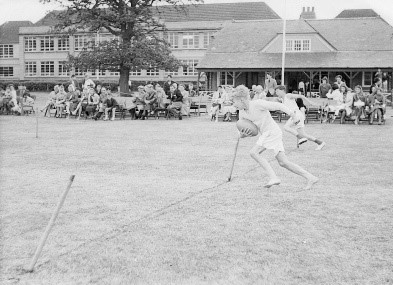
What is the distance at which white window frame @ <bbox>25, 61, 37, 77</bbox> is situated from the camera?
2815 inches

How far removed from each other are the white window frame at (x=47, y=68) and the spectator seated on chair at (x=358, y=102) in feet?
176

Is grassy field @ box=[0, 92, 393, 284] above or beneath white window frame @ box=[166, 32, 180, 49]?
beneath

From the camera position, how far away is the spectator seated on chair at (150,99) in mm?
24219

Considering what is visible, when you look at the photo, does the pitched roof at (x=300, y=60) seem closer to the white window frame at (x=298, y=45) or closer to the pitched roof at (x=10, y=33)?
the white window frame at (x=298, y=45)

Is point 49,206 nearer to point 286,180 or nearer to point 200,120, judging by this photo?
point 286,180

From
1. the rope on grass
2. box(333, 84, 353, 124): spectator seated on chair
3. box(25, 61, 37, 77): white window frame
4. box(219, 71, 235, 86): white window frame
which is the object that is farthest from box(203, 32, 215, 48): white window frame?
the rope on grass

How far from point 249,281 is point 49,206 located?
3.60 meters

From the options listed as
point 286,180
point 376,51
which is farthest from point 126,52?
point 286,180

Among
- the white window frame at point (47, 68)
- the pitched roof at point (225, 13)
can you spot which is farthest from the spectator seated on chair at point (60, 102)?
the white window frame at point (47, 68)

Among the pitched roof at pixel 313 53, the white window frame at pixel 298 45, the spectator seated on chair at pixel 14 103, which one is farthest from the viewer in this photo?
the white window frame at pixel 298 45

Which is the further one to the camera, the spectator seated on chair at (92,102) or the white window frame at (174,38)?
the white window frame at (174,38)

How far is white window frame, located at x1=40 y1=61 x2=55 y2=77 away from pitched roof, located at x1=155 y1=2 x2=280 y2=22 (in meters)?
14.5

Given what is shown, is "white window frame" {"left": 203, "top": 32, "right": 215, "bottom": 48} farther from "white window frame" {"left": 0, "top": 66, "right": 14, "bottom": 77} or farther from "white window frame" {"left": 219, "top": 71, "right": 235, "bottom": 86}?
"white window frame" {"left": 0, "top": 66, "right": 14, "bottom": 77}

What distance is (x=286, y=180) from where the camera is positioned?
9.87 m
